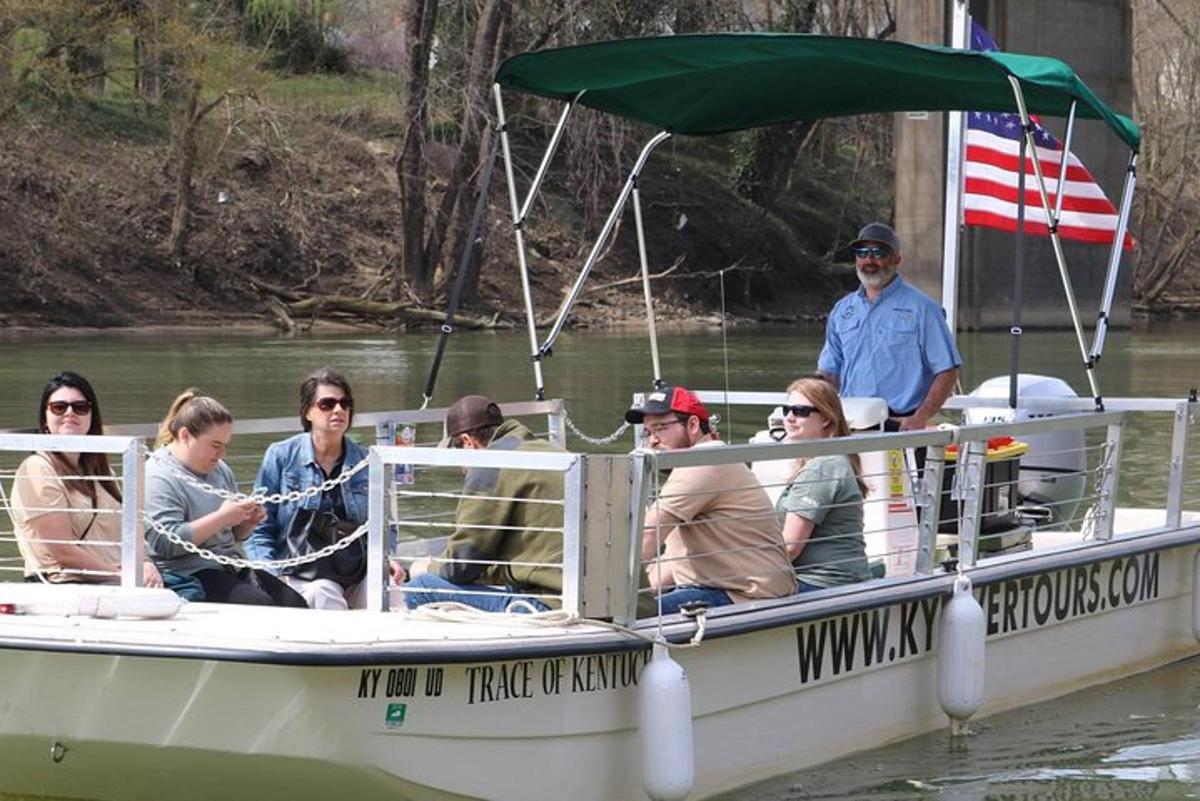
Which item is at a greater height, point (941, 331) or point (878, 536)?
point (941, 331)

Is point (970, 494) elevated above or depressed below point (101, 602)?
above

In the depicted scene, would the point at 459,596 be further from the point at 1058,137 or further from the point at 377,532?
the point at 1058,137

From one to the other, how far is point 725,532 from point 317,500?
148 cm

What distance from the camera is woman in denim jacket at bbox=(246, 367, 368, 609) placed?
7.48m

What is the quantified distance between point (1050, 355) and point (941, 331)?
2387 cm

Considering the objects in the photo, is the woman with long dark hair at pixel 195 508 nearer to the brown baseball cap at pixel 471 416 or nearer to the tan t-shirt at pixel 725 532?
the brown baseball cap at pixel 471 416

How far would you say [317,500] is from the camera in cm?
752

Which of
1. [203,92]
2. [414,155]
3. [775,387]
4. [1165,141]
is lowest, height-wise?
[775,387]

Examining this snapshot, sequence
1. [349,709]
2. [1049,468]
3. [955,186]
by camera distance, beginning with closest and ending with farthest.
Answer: [349,709]
[1049,468]
[955,186]

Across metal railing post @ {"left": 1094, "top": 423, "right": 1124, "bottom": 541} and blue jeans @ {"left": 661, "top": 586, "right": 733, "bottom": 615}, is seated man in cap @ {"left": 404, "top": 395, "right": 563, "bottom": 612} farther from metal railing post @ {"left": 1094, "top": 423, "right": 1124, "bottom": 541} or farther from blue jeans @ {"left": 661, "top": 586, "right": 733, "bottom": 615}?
metal railing post @ {"left": 1094, "top": 423, "right": 1124, "bottom": 541}

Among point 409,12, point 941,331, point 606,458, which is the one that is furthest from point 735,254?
point 606,458

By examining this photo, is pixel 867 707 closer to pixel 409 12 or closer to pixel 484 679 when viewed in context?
pixel 484 679

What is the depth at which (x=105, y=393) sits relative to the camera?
22.9 m

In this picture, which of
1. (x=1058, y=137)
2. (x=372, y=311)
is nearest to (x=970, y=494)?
(x=372, y=311)
